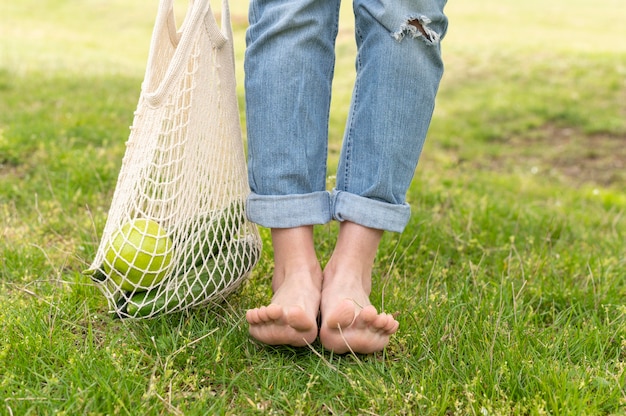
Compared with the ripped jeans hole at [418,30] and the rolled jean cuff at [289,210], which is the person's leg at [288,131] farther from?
the ripped jeans hole at [418,30]

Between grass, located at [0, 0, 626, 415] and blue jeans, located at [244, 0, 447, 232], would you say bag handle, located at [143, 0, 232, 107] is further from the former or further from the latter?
grass, located at [0, 0, 626, 415]

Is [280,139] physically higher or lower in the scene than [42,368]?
higher

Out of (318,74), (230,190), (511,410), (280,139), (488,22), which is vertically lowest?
(511,410)

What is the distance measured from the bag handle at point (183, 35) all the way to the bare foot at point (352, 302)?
0.52 metres

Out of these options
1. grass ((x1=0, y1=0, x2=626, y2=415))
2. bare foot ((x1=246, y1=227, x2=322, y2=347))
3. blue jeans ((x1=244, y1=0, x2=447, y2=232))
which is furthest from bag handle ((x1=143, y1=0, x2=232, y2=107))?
grass ((x1=0, y1=0, x2=626, y2=415))

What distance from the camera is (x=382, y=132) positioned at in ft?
5.10

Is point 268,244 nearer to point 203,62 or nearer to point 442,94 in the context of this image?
point 203,62

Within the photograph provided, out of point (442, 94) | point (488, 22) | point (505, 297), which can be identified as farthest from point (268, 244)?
point (488, 22)

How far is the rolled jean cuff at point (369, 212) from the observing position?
5.09 ft

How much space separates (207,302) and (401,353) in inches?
19.3

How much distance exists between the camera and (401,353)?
59.4 inches

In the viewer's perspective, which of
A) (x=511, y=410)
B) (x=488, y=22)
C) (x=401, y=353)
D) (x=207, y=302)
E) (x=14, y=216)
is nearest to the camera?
(x=511, y=410)

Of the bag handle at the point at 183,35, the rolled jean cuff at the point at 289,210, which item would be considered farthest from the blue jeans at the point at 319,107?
the bag handle at the point at 183,35

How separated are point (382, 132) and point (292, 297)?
429 millimetres
